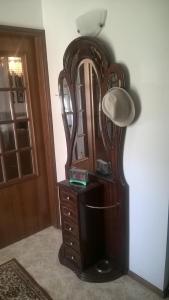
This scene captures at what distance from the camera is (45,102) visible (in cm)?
240

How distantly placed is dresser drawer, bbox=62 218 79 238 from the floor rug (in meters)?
0.47

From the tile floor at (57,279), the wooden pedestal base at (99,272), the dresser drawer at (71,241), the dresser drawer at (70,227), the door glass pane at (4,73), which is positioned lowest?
the tile floor at (57,279)

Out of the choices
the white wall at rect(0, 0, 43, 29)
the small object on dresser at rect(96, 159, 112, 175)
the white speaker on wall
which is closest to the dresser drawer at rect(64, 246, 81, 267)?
the small object on dresser at rect(96, 159, 112, 175)

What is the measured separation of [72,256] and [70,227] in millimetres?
271

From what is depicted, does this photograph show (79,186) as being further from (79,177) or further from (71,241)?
(71,241)

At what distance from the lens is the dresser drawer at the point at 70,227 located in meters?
1.95

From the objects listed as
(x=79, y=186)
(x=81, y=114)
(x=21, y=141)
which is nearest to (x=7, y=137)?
(x=21, y=141)

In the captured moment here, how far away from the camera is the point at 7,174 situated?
2.39m

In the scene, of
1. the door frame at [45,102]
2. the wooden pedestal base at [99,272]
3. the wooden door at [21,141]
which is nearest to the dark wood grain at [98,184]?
the wooden pedestal base at [99,272]

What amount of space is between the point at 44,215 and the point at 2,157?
0.84 m

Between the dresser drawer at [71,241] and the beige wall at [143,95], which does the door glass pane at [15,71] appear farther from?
the dresser drawer at [71,241]

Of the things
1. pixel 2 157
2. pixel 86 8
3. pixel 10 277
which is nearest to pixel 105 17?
pixel 86 8

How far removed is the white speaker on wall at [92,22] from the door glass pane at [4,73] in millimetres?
757

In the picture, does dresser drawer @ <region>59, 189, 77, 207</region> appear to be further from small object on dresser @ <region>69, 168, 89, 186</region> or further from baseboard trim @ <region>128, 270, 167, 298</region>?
baseboard trim @ <region>128, 270, 167, 298</region>
